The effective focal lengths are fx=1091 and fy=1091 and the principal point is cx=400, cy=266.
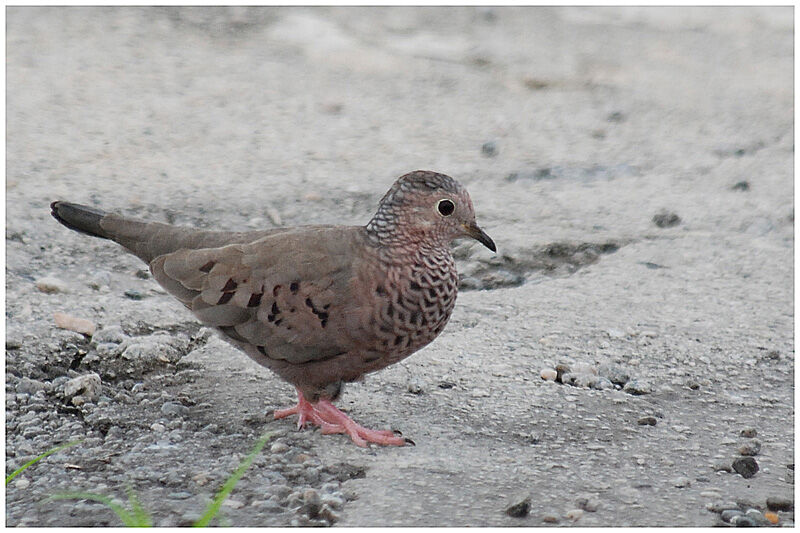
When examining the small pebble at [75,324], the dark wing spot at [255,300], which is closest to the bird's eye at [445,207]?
the dark wing spot at [255,300]

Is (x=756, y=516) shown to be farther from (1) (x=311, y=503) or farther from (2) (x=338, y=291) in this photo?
(2) (x=338, y=291)

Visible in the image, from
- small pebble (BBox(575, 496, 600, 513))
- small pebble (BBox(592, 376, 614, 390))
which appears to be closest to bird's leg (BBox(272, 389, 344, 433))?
small pebble (BBox(575, 496, 600, 513))

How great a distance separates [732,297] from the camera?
17.0ft

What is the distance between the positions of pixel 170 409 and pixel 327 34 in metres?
5.28

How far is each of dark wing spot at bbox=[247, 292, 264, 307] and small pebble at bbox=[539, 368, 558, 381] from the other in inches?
48.6

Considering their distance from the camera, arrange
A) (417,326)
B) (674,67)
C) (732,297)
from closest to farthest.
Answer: (417,326)
(732,297)
(674,67)

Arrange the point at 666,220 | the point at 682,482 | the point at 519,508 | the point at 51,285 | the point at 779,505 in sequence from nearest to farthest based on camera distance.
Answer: the point at 519,508, the point at 779,505, the point at 682,482, the point at 51,285, the point at 666,220

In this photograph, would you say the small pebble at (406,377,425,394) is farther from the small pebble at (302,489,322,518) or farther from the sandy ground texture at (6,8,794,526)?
the small pebble at (302,489,322,518)

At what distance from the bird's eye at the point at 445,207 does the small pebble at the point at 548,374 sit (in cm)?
90

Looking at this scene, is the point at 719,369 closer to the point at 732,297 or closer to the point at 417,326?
the point at 732,297

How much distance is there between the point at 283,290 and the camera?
375cm

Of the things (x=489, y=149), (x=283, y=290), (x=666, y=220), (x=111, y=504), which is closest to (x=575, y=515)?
(x=283, y=290)

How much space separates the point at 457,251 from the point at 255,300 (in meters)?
1.77

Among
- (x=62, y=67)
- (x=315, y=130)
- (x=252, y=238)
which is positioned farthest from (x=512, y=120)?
(x=252, y=238)
